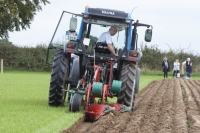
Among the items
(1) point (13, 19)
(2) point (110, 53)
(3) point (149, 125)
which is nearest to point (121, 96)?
(2) point (110, 53)

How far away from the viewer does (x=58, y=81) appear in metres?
13.2

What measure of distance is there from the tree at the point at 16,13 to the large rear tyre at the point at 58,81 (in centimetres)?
2939

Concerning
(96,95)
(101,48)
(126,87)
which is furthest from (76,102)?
(101,48)

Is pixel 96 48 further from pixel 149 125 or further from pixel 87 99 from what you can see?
pixel 149 125

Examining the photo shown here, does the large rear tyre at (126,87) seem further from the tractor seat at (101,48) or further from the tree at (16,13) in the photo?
the tree at (16,13)

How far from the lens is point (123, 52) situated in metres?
13.4

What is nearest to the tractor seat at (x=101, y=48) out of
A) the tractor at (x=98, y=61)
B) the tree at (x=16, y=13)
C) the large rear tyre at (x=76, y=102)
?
the tractor at (x=98, y=61)

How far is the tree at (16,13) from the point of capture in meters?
42.8

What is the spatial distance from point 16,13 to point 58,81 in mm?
30837

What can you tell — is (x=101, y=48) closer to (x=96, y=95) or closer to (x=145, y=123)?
(x=96, y=95)

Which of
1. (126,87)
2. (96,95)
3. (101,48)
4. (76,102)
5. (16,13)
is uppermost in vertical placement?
(16,13)

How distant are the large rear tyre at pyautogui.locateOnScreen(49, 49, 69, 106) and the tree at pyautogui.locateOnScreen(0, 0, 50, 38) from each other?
1157 inches

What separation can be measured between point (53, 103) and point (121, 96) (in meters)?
1.72

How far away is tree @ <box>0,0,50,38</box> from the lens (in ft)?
140
